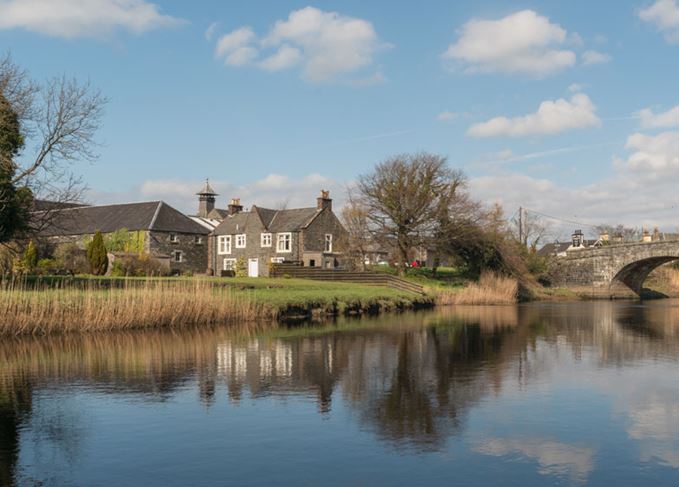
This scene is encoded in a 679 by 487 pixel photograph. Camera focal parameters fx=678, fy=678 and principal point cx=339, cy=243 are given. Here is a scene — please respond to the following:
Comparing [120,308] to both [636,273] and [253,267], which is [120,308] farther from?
[636,273]

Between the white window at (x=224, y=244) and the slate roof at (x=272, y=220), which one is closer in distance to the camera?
the slate roof at (x=272, y=220)

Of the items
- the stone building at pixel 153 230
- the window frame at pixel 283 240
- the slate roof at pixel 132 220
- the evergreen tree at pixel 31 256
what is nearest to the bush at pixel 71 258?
the evergreen tree at pixel 31 256

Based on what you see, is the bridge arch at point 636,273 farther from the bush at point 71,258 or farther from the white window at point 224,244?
the bush at point 71,258

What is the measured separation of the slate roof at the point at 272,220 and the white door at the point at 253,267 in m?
3.19

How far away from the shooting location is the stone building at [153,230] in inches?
2459

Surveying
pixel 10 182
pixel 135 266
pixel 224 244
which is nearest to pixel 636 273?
pixel 224 244

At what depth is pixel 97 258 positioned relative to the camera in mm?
51781

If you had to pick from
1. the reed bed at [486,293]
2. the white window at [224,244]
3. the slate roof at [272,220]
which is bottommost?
the reed bed at [486,293]

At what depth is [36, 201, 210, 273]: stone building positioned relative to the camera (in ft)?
205

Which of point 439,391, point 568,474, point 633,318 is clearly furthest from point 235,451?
point 633,318

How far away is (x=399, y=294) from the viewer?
42844mm

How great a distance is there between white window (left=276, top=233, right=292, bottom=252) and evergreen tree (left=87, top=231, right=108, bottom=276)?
688 inches

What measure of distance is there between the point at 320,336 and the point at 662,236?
47.9m

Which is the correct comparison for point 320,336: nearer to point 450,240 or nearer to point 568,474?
point 568,474
